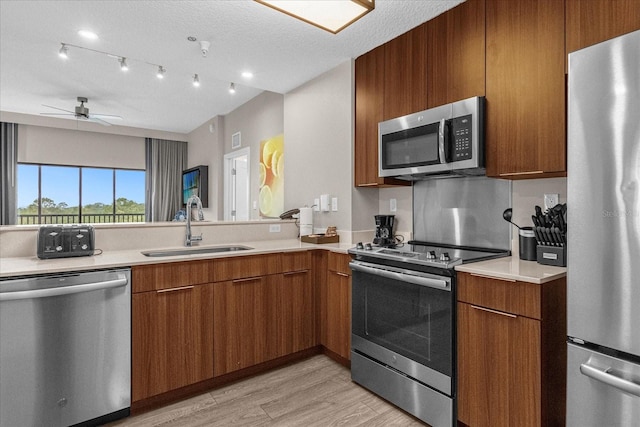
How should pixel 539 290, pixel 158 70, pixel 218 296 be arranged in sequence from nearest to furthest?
pixel 539 290, pixel 218 296, pixel 158 70

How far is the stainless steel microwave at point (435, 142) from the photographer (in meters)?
2.03

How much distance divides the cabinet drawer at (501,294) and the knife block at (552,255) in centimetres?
37

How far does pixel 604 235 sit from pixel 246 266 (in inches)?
78.0

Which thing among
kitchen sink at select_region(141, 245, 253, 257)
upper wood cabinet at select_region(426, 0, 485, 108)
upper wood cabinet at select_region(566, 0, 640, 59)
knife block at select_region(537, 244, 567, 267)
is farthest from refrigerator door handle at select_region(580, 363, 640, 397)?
kitchen sink at select_region(141, 245, 253, 257)

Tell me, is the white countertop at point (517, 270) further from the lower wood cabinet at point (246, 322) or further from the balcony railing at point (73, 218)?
the balcony railing at point (73, 218)

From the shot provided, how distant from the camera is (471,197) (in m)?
2.44

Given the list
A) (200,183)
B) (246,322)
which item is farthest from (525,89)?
(200,183)

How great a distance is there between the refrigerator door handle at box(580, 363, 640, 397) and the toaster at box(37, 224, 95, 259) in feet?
8.88

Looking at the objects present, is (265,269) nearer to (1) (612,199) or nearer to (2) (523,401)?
(2) (523,401)

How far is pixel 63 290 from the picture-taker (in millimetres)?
1786

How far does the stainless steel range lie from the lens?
1.86m

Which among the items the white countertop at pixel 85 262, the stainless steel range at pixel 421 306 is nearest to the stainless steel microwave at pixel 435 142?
the stainless steel range at pixel 421 306

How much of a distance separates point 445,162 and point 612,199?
97 cm

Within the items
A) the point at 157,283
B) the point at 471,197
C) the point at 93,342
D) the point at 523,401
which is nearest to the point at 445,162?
the point at 471,197
